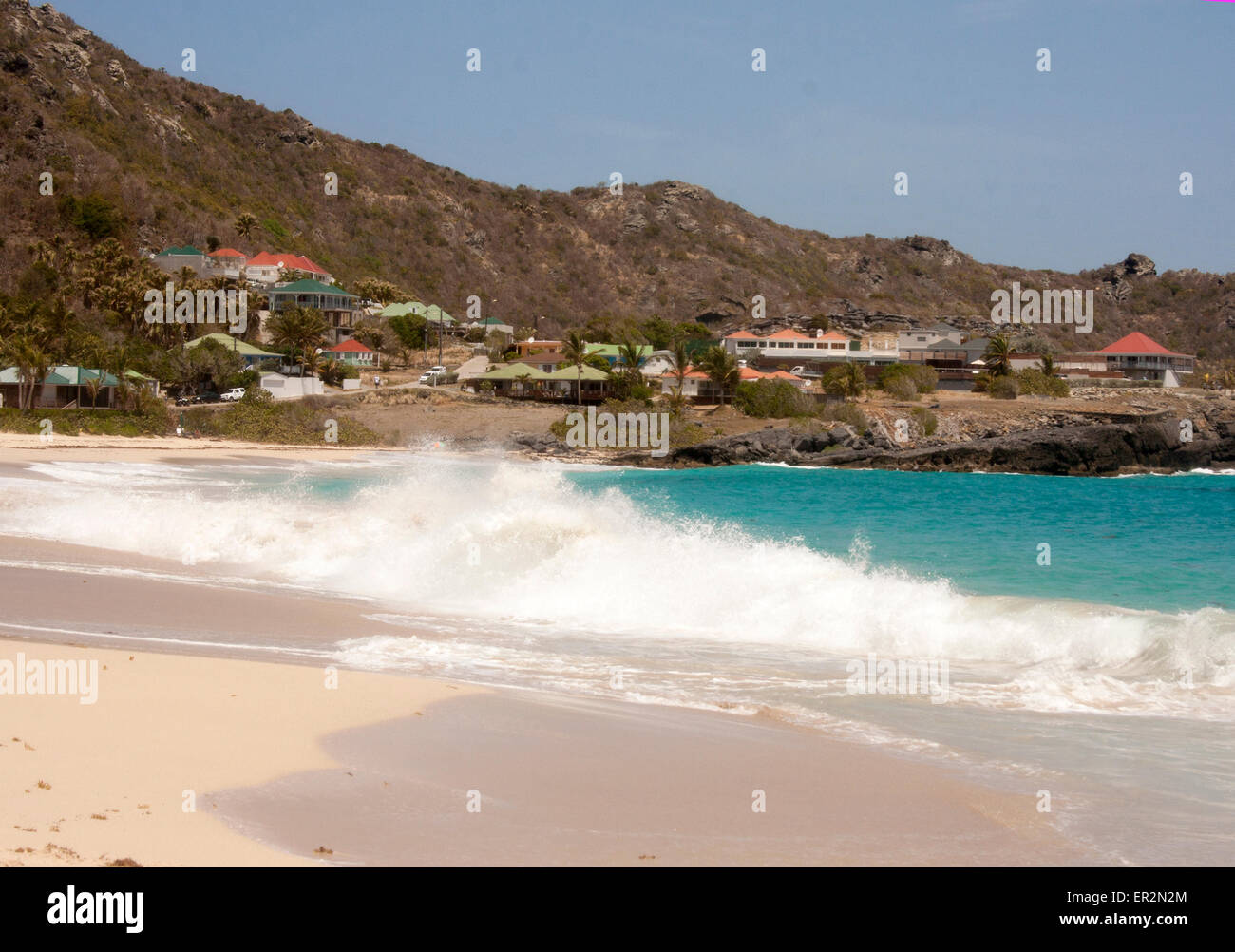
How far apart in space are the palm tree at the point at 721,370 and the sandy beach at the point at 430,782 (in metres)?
74.9

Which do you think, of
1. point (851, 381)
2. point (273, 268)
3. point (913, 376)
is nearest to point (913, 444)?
point (851, 381)

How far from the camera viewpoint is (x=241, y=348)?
78.1m

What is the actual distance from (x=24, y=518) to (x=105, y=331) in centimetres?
5664

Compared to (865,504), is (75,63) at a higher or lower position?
higher

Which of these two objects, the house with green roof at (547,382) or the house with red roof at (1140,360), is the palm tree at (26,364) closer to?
the house with green roof at (547,382)

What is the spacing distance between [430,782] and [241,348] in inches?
2971

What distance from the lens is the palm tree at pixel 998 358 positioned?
94.6 m

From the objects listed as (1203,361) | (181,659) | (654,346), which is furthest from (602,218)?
(181,659)

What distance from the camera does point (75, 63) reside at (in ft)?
432

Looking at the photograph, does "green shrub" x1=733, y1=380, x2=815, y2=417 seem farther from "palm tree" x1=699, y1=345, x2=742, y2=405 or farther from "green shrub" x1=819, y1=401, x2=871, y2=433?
"palm tree" x1=699, y1=345, x2=742, y2=405

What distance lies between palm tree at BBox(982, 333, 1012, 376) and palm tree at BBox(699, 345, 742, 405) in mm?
24140

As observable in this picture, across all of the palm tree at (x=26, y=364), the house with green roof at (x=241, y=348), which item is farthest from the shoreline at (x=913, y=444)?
the house with green roof at (x=241, y=348)

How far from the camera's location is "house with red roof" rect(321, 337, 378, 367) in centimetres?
8675
